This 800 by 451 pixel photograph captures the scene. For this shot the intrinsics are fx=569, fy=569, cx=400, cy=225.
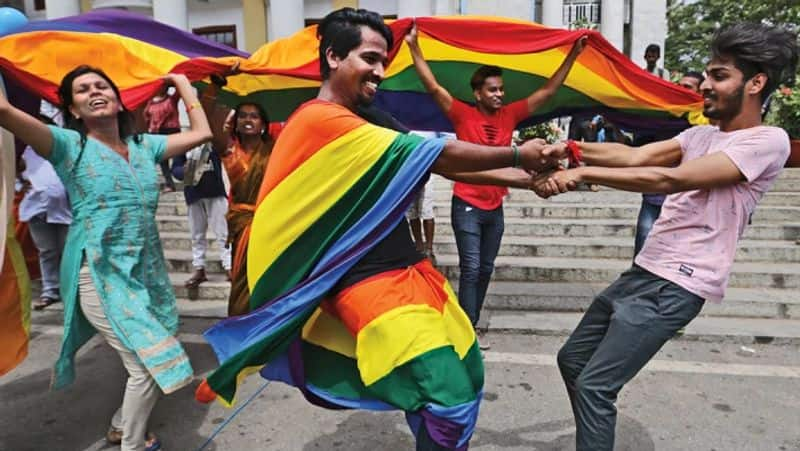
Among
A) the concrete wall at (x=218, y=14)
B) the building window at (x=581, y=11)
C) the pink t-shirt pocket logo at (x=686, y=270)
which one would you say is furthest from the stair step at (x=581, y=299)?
the building window at (x=581, y=11)

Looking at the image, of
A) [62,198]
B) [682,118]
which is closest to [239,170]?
[62,198]

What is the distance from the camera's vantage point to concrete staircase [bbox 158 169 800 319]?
4.99 m

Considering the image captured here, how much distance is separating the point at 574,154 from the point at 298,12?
12647 millimetres

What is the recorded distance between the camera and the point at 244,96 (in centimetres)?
450

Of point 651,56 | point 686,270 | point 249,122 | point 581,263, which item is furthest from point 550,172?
point 651,56

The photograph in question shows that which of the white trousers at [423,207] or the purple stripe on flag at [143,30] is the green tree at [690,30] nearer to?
the white trousers at [423,207]

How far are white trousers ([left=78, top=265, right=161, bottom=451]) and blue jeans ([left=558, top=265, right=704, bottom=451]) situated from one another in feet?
6.06

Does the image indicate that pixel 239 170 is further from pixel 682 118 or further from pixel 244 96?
pixel 682 118

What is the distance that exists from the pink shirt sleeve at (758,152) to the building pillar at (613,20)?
596 inches

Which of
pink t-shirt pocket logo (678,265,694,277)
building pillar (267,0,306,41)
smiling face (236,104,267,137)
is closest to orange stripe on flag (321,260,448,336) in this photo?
pink t-shirt pocket logo (678,265,694,277)

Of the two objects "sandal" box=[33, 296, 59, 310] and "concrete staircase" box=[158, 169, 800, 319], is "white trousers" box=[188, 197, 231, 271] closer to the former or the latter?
"concrete staircase" box=[158, 169, 800, 319]

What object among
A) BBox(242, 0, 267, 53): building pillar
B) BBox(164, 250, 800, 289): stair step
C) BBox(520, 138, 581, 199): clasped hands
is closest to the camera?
BBox(520, 138, 581, 199): clasped hands

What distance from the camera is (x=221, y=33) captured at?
1501cm

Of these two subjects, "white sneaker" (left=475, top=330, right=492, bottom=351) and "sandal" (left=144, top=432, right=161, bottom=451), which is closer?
"sandal" (left=144, top=432, right=161, bottom=451)
